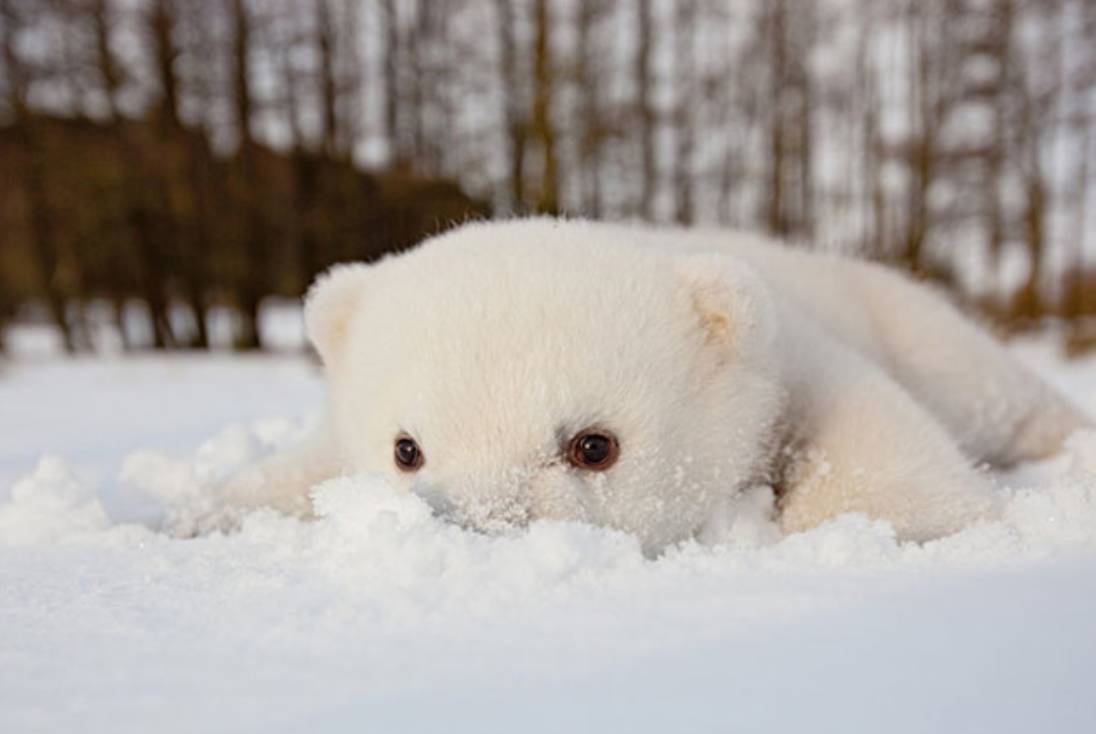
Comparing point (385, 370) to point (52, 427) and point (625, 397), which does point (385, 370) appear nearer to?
point (625, 397)

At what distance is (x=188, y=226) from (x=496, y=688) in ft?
49.5

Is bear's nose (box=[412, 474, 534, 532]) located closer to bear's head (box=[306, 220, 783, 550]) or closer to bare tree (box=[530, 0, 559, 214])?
bear's head (box=[306, 220, 783, 550])

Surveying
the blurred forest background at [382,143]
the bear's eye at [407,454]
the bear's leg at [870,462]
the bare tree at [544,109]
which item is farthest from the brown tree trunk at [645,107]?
the bear's eye at [407,454]

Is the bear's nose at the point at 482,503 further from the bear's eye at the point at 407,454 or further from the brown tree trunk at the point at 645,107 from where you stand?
the brown tree trunk at the point at 645,107

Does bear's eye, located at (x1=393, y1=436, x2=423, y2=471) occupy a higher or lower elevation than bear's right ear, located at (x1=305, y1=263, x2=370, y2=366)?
lower

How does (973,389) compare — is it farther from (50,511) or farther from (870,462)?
(50,511)

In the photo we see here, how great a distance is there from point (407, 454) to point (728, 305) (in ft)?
2.93

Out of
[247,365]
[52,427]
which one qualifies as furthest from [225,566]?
[247,365]

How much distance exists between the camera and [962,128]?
58.0 feet

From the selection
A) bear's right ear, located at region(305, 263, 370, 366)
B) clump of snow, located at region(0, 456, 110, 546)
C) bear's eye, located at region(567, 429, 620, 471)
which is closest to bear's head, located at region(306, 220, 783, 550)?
bear's eye, located at region(567, 429, 620, 471)

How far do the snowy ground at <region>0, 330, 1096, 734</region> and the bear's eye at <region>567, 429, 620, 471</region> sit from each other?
A: 256 millimetres

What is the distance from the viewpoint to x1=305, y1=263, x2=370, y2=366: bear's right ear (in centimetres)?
263

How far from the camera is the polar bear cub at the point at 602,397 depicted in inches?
78.2

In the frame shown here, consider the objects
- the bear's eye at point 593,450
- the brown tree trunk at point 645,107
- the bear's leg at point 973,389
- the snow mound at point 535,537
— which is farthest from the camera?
the brown tree trunk at point 645,107
